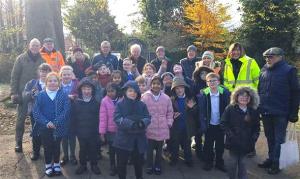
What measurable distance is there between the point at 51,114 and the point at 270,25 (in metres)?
19.2

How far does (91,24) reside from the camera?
31.9 meters

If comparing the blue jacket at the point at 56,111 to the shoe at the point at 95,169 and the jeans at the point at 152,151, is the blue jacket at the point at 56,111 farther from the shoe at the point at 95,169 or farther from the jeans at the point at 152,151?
the jeans at the point at 152,151

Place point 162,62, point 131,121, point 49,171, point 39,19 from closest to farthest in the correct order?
point 131,121
point 49,171
point 162,62
point 39,19

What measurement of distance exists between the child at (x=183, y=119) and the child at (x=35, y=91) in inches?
91.1

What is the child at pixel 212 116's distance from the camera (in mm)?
6332

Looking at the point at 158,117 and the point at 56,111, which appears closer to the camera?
the point at 56,111

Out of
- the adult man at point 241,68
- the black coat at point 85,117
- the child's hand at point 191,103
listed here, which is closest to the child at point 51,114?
the black coat at point 85,117

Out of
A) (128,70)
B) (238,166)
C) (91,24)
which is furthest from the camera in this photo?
(91,24)

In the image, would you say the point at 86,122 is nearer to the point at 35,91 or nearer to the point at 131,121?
the point at 131,121

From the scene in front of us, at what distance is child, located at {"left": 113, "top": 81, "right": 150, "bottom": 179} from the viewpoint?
5.47 meters

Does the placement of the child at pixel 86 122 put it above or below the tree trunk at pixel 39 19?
below

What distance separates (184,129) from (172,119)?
55 cm

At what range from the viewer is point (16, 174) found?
20.0 feet

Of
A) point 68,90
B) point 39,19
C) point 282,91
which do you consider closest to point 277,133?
point 282,91
